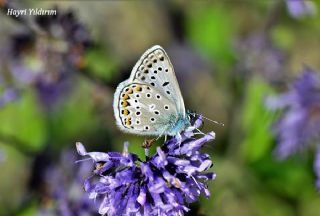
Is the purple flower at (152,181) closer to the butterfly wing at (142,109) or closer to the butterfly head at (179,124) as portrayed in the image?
the butterfly head at (179,124)

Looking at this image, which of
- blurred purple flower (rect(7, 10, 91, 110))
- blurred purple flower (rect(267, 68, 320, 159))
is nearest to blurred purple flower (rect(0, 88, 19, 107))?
blurred purple flower (rect(7, 10, 91, 110))

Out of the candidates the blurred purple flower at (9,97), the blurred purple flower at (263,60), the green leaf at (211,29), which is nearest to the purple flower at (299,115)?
the blurred purple flower at (263,60)

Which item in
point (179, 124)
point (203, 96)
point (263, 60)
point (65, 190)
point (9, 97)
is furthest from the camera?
point (203, 96)

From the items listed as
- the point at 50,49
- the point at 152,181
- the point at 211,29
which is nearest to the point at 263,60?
the point at 211,29

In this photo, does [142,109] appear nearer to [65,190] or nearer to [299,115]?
[65,190]

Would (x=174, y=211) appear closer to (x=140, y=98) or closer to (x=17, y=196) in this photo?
(x=140, y=98)

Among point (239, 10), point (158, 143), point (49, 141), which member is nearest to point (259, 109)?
point (158, 143)
